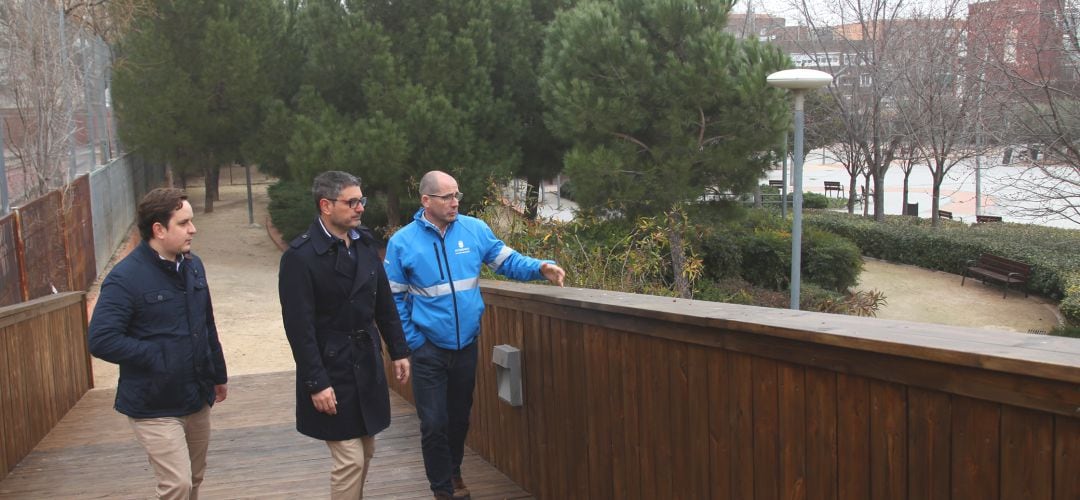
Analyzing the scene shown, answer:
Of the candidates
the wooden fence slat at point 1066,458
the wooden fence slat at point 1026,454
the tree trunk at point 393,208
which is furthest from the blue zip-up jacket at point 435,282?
the tree trunk at point 393,208

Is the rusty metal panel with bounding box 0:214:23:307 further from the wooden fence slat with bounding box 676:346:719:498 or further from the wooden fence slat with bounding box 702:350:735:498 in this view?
the wooden fence slat with bounding box 702:350:735:498

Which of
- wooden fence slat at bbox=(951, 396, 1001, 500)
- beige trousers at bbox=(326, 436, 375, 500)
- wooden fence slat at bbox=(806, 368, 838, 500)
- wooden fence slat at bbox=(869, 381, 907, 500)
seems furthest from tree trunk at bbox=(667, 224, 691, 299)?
wooden fence slat at bbox=(951, 396, 1001, 500)

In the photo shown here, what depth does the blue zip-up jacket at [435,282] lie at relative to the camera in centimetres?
466

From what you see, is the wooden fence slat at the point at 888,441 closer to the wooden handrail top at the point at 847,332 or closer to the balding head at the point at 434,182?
the wooden handrail top at the point at 847,332

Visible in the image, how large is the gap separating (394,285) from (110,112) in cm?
2229

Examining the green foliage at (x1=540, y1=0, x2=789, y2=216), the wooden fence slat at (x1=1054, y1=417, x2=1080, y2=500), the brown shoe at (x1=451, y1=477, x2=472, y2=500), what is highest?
the green foliage at (x1=540, y1=0, x2=789, y2=216)

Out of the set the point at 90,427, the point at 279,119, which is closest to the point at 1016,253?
the point at 279,119

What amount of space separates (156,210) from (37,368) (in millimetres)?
3731

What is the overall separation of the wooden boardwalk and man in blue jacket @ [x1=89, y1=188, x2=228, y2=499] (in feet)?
4.59

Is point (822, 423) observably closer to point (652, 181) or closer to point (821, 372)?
point (821, 372)

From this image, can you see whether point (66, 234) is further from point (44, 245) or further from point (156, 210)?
point (156, 210)

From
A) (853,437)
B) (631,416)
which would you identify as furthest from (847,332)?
(631,416)

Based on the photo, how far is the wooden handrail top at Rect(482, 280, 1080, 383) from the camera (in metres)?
2.21

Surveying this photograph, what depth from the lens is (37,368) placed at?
705 centimetres
